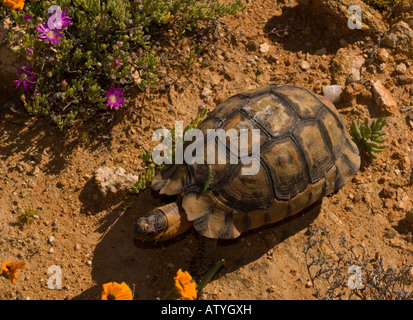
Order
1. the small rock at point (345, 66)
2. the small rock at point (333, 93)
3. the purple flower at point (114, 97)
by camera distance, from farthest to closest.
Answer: the small rock at point (345, 66) → the small rock at point (333, 93) → the purple flower at point (114, 97)

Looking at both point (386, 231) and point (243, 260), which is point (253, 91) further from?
point (386, 231)

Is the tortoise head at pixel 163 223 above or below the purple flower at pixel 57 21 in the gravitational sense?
below

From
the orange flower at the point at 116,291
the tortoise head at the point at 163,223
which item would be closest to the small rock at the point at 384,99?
the tortoise head at the point at 163,223

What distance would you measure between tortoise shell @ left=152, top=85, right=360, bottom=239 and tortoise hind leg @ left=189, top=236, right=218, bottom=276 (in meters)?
0.31

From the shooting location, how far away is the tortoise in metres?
5.09

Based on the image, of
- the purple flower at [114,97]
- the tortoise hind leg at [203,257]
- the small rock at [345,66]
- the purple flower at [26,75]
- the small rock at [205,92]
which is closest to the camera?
the tortoise hind leg at [203,257]

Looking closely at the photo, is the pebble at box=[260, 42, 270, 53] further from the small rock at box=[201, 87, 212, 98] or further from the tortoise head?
the tortoise head

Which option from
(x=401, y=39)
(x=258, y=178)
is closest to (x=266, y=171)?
(x=258, y=178)

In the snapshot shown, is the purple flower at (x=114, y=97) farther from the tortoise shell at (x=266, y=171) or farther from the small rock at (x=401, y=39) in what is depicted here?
the small rock at (x=401, y=39)

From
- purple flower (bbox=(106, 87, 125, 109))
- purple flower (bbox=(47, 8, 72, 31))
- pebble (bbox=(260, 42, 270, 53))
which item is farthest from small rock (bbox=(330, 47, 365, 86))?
purple flower (bbox=(47, 8, 72, 31))

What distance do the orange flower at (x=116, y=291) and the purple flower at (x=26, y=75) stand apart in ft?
9.18

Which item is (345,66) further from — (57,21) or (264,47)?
(57,21)

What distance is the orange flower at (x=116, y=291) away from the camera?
4398 mm
